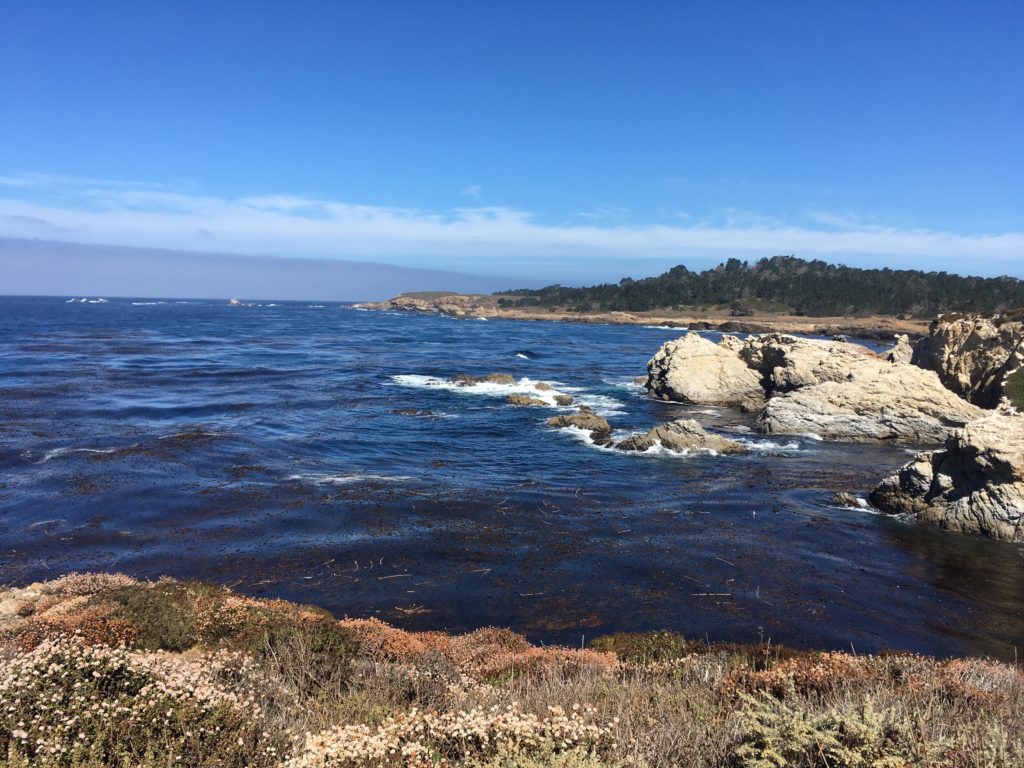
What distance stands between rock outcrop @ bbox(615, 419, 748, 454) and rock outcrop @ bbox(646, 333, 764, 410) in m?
11.5

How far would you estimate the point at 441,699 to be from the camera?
749cm

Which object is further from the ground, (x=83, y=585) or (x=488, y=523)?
(x=83, y=585)

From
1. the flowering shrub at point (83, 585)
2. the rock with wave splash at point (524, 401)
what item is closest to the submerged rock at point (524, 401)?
the rock with wave splash at point (524, 401)

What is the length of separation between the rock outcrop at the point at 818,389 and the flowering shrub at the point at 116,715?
27.3 m

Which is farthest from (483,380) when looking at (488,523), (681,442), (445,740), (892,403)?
(445,740)

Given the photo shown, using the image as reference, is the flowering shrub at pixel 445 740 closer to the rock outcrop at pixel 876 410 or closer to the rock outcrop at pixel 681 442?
the rock outcrop at pixel 681 442

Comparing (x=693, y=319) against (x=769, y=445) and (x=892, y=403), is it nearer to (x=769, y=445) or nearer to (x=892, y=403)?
(x=892, y=403)

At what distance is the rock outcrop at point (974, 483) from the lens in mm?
16969

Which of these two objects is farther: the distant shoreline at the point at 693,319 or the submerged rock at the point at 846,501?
the distant shoreline at the point at 693,319

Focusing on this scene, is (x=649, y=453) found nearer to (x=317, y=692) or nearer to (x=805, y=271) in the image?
(x=317, y=692)

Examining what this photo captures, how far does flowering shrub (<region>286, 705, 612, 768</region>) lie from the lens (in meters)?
5.59

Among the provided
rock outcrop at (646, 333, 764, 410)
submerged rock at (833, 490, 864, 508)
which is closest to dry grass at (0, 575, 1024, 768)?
submerged rock at (833, 490, 864, 508)

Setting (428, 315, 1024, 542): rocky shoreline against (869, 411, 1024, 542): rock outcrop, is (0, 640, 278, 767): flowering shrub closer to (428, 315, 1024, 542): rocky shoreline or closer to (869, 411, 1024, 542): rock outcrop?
(869, 411, 1024, 542): rock outcrop

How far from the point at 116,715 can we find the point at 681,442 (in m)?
23.5
